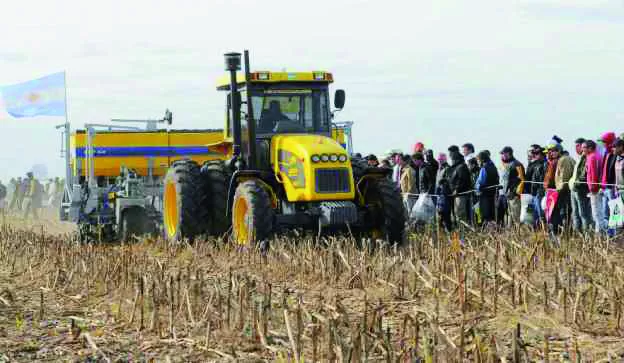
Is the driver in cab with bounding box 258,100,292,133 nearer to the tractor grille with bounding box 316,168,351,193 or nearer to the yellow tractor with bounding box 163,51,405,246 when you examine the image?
the yellow tractor with bounding box 163,51,405,246

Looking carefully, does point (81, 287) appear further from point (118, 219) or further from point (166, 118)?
point (166, 118)

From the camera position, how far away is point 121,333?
7129mm

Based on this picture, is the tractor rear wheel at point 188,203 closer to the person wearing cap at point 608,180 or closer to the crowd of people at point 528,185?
the crowd of people at point 528,185

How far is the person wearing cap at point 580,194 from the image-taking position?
12836mm

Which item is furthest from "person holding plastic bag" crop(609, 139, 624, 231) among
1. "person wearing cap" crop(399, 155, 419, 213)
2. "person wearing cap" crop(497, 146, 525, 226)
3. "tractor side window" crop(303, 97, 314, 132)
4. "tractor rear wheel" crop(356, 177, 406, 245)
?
"person wearing cap" crop(399, 155, 419, 213)

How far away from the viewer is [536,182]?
45.3 feet

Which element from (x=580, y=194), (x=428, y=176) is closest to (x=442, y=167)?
(x=428, y=176)

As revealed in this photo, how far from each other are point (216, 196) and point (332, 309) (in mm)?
6684

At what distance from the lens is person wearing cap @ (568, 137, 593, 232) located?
1284 cm

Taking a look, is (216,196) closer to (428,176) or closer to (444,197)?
(444,197)

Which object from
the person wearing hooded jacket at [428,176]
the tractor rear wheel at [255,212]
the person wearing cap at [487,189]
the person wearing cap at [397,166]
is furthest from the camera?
the person wearing cap at [397,166]

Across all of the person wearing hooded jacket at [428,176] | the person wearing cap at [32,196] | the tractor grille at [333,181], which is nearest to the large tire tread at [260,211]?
the tractor grille at [333,181]

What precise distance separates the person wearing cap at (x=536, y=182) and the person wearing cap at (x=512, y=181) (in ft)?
0.40

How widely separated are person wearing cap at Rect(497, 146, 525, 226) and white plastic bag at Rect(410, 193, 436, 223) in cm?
122
